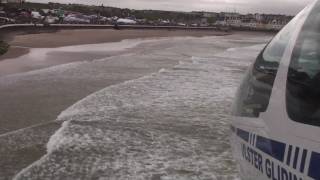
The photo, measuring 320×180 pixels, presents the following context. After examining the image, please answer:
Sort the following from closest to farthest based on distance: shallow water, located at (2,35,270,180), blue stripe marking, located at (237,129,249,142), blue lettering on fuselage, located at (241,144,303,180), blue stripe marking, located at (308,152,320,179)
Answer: blue stripe marking, located at (308,152,320,179) < blue lettering on fuselage, located at (241,144,303,180) < blue stripe marking, located at (237,129,249,142) < shallow water, located at (2,35,270,180)

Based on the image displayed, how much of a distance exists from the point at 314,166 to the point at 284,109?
0.41m

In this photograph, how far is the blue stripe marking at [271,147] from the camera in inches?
109

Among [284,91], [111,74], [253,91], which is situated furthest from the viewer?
[111,74]

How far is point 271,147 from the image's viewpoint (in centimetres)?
290

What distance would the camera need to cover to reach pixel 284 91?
9.46 ft

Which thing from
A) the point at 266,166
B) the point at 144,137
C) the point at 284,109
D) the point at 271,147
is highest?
the point at 284,109

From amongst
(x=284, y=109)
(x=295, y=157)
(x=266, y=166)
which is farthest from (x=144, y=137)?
(x=295, y=157)

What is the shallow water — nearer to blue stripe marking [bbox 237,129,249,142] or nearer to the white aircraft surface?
blue stripe marking [bbox 237,129,249,142]

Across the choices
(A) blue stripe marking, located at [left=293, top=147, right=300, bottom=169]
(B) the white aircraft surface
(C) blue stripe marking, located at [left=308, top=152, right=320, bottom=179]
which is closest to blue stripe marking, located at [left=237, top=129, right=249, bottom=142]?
(B) the white aircraft surface

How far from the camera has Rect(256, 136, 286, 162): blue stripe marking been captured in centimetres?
278

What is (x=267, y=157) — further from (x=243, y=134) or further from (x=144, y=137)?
(x=144, y=137)

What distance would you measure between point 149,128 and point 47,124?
1.69m

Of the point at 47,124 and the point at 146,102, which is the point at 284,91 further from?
the point at 146,102

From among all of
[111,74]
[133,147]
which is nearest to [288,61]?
[133,147]
